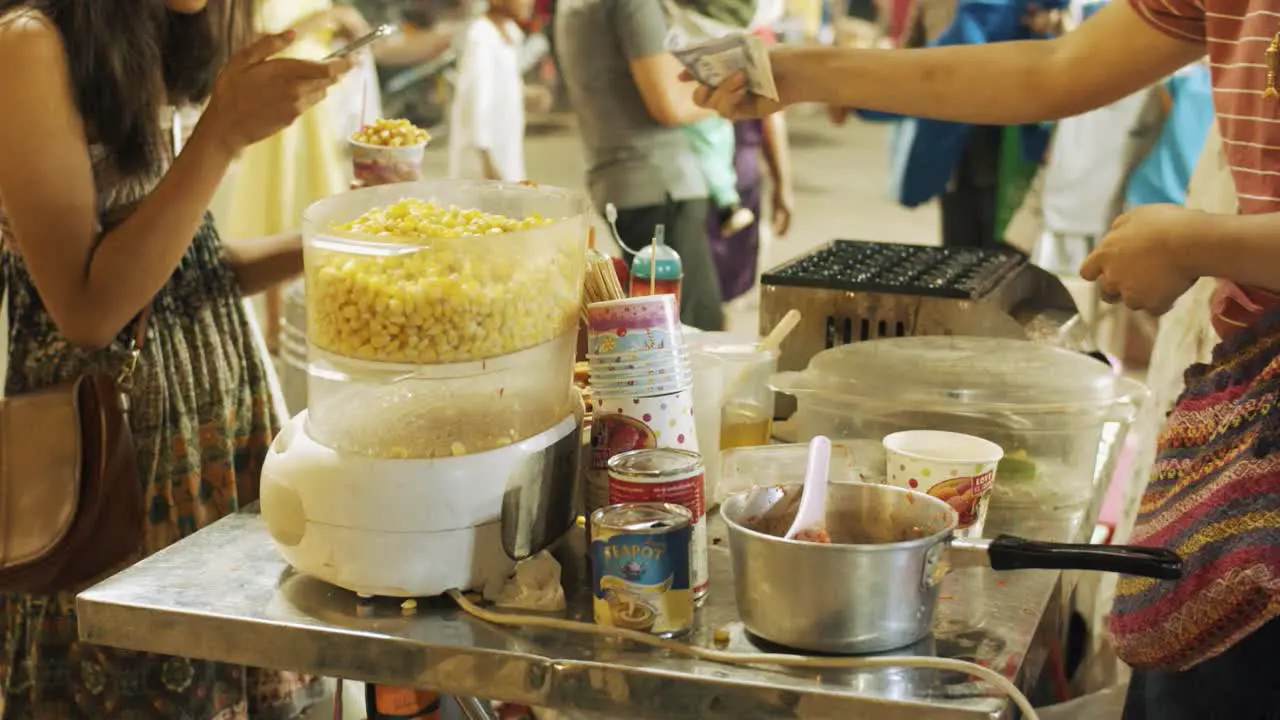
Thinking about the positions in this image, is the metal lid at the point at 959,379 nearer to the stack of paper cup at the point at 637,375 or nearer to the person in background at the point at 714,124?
the stack of paper cup at the point at 637,375

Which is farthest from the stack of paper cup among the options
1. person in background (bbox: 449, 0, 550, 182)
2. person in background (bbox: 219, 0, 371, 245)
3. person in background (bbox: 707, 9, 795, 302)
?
person in background (bbox: 449, 0, 550, 182)

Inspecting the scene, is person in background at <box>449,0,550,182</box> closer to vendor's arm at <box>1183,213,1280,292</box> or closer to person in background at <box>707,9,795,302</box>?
person in background at <box>707,9,795,302</box>

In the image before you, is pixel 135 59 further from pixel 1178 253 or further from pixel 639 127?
pixel 639 127

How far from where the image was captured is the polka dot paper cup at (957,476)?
4.87 feet

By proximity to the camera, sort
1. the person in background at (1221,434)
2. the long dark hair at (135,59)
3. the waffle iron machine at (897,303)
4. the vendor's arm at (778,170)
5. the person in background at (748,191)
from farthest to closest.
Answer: the vendor's arm at (778,170), the person in background at (748,191), the waffle iron machine at (897,303), the long dark hair at (135,59), the person in background at (1221,434)

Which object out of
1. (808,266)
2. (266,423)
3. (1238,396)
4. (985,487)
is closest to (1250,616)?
(1238,396)

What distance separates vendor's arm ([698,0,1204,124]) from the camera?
5.73 ft

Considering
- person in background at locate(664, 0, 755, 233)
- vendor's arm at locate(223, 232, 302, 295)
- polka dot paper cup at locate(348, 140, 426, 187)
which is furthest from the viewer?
person in background at locate(664, 0, 755, 233)

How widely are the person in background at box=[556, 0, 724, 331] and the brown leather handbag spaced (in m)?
1.74

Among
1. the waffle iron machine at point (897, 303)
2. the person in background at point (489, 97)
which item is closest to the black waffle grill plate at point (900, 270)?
the waffle iron machine at point (897, 303)

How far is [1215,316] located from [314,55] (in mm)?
3651

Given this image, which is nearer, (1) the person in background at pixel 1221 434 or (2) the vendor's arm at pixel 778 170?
(1) the person in background at pixel 1221 434

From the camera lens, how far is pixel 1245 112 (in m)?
1.46

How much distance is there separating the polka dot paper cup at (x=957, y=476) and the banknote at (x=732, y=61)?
2.09 feet
